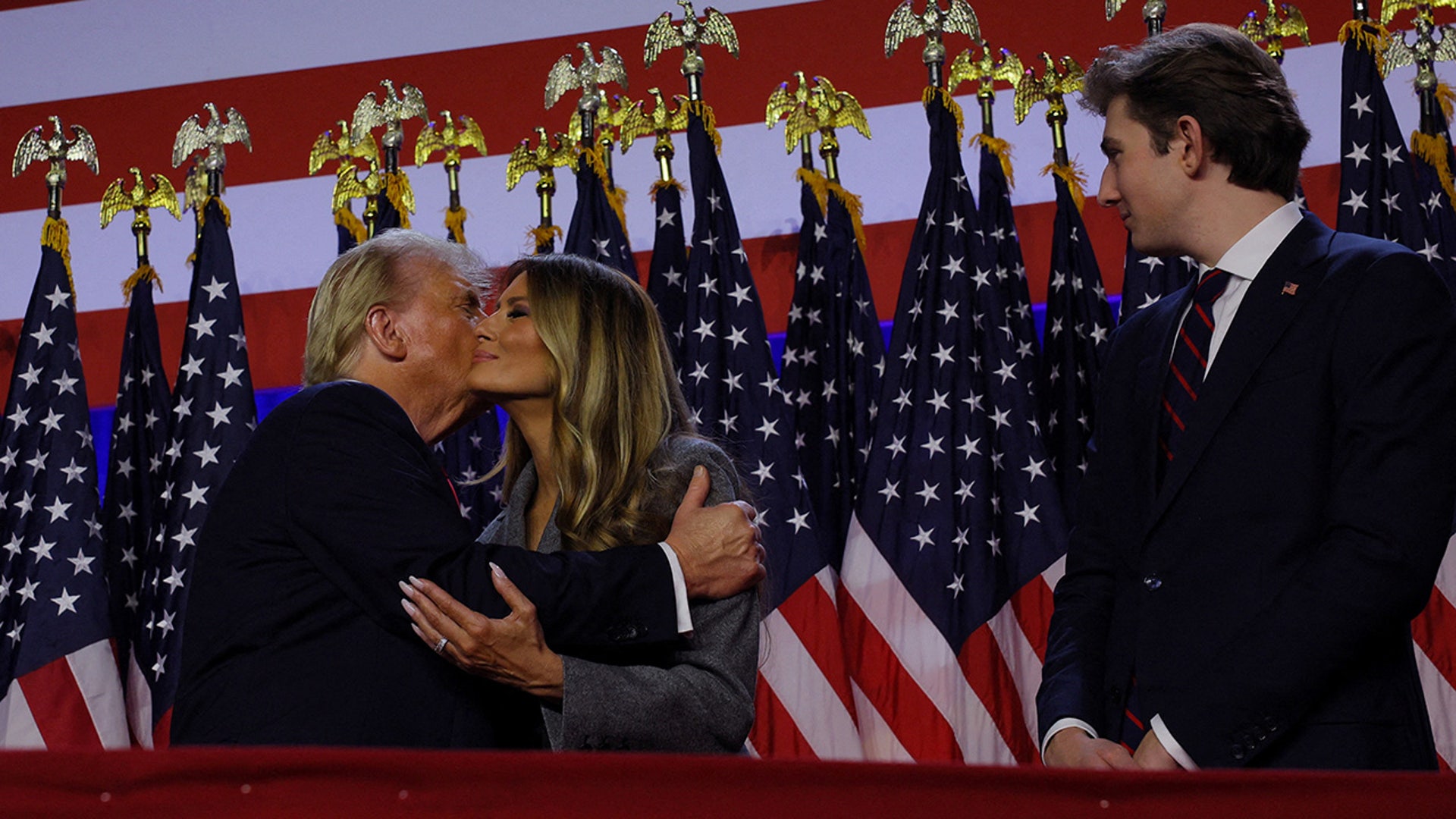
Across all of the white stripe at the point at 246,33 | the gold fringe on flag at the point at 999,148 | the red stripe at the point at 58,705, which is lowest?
the red stripe at the point at 58,705

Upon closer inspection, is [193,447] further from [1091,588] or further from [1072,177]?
[1091,588]

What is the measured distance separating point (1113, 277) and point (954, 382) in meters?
0.59

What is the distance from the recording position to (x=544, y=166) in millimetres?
3520

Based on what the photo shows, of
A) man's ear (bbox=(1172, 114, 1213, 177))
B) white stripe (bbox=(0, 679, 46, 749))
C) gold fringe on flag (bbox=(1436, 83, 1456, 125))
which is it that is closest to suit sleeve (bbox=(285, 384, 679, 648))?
man's ear (bbox=(1172, 114, 1213, 177))

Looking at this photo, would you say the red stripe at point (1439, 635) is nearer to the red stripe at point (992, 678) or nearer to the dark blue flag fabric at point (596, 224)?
the red stripe at point (992, 678)

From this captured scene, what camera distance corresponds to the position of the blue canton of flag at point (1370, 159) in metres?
3.08

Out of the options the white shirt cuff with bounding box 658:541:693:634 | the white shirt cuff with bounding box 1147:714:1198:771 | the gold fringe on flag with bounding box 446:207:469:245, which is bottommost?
the white shirt cuff with bounding box 1147:714:1198:771

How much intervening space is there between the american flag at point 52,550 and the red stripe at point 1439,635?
2.74 m

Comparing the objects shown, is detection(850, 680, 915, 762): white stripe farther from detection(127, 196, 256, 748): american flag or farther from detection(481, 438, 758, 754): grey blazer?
detection(127, 196, 256, 748): american flag

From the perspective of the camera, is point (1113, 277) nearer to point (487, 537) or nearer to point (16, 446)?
point (487, 537)

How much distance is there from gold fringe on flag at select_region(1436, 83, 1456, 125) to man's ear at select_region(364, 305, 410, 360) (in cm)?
232

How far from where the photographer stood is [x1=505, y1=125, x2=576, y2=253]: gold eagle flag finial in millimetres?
3465

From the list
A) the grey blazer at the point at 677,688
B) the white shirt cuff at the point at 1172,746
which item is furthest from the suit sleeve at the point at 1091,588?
the grey blazer at the point at 677,688

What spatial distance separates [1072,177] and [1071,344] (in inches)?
16.2
